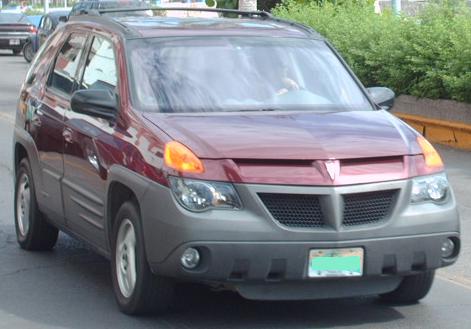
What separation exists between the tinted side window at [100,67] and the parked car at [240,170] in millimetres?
15

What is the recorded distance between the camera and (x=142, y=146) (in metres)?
6.68

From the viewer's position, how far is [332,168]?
6.34 metres

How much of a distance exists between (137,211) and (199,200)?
20.5 inches

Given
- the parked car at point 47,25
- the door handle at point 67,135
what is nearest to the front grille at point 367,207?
the door handle at point 67,135

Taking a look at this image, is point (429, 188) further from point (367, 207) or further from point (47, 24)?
point (47, 24)

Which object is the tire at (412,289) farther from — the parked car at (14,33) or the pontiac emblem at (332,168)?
the parked car at (14,33)

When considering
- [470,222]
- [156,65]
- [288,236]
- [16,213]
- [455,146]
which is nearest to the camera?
[288,236]

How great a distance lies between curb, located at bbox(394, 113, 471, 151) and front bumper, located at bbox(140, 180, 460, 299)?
8509 millimetres

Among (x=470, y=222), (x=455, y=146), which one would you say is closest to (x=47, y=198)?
(x=470, y=222)

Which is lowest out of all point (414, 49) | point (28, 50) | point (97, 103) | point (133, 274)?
point (28, 50)

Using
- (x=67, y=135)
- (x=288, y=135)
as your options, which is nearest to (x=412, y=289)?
(x=288, y=135)

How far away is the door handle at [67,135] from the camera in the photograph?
7.72 metres

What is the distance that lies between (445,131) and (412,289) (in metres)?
8.42

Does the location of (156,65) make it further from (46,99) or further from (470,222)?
(470,222)
